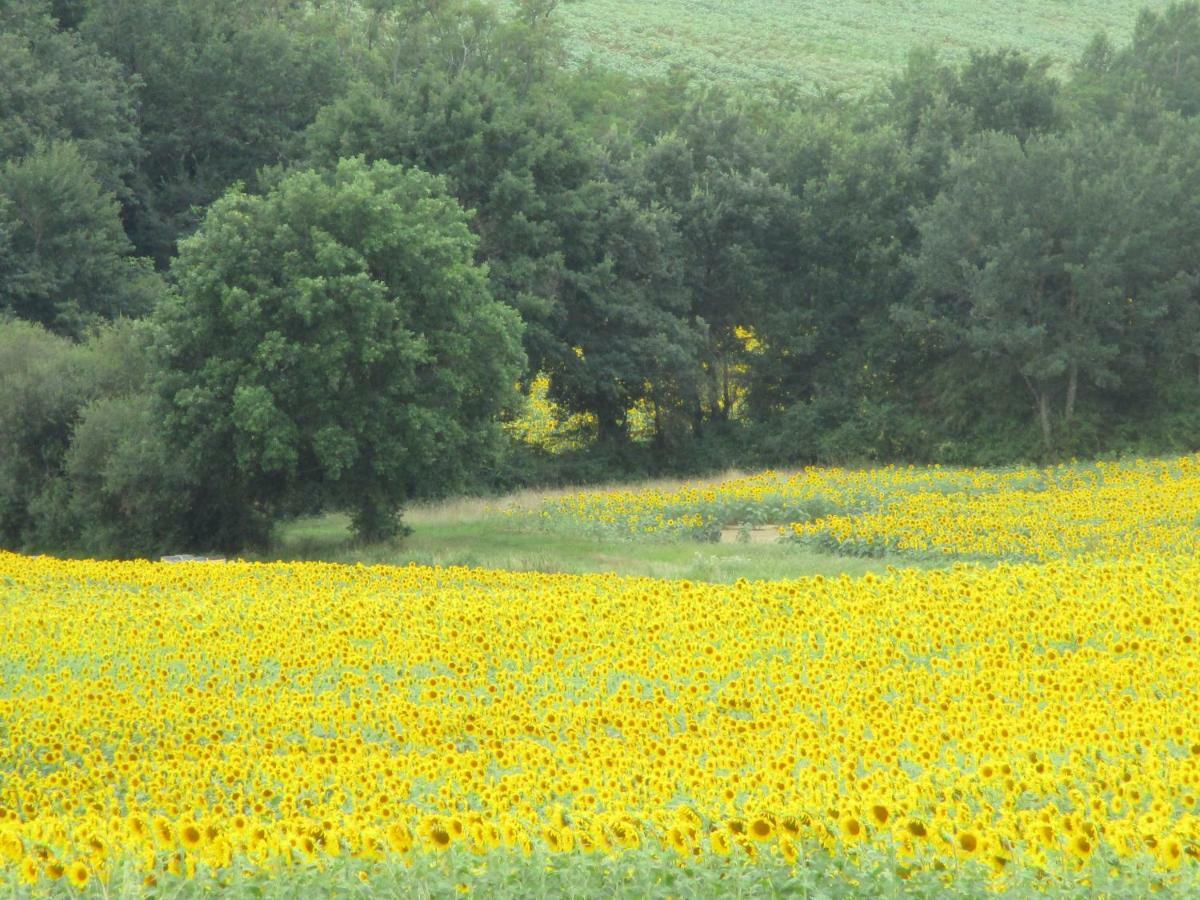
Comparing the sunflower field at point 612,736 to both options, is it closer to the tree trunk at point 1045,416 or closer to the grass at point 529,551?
the grass at point 529,551

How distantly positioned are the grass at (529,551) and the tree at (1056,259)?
1381cm

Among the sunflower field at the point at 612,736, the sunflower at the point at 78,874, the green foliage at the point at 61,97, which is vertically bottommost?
the sunflower field at the point at 612,736

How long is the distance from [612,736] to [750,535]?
712 inches

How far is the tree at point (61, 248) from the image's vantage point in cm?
4212

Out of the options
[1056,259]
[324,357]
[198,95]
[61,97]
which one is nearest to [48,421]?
[324,357]

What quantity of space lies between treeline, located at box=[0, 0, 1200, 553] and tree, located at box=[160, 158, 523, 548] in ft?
0.24

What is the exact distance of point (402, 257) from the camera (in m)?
29.6

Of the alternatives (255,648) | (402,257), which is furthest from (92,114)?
(255,648)

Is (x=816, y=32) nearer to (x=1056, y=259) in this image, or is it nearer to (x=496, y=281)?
(x=1056, y=259)

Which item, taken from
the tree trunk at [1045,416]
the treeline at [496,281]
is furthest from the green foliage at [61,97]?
the tree trunk at [1045,416]

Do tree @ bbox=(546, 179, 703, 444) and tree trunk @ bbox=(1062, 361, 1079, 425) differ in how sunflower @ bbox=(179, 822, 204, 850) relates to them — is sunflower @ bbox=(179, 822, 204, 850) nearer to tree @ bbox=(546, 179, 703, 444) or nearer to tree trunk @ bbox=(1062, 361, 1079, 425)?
tree @ bbox=(546, 179, 703, 444)

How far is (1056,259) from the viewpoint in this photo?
40406mm

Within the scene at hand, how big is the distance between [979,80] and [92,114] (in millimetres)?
27072

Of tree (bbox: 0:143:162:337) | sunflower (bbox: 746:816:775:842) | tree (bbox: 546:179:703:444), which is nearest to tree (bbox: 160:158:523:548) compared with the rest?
tree (bbox: 546:179:703:444)
